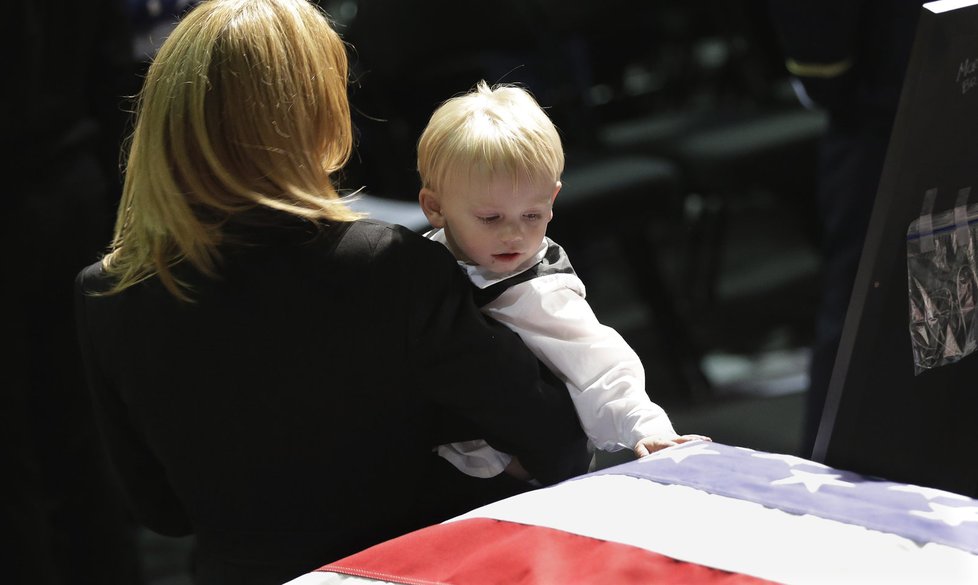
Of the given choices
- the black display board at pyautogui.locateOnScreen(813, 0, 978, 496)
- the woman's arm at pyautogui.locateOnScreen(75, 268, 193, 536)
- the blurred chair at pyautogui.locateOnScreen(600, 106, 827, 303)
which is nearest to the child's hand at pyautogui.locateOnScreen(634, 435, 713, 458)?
the black display board at pyautogui.locateOnScreen(813, 0, 978, 496)

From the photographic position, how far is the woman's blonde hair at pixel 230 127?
47.8 inches

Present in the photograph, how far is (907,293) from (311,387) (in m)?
0.56

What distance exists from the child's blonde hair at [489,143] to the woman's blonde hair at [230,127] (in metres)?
0.11

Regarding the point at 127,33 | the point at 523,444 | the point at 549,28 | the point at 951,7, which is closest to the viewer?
the point at 951,7

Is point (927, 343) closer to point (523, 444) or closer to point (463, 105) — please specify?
point (523, 444)

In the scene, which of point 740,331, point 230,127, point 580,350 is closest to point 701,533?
point 580,350

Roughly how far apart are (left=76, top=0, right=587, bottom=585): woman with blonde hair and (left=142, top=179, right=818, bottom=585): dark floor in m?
1.71

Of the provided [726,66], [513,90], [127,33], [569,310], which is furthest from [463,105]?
[726,66]

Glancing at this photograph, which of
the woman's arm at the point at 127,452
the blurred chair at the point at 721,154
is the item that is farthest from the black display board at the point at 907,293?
the blurred chair at the point at 721,154

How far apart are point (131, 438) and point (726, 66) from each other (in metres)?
3.65

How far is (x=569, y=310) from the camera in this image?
131 centimetres

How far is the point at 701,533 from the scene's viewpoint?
3.44 ft

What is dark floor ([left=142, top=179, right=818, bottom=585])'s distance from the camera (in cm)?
328

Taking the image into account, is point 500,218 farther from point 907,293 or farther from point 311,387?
point 907,293
